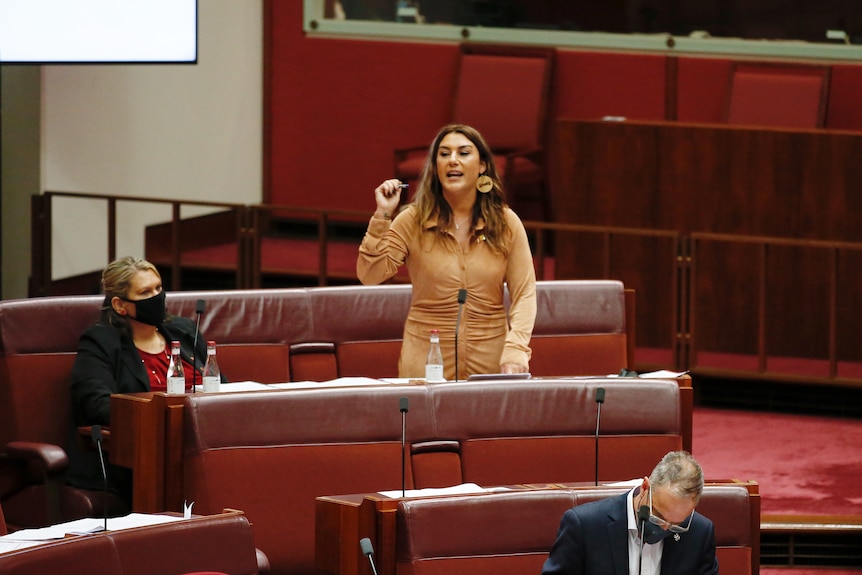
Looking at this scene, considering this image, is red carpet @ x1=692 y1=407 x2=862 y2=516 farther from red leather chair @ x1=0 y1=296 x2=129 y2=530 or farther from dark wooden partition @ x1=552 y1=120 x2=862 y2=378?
red leather chair @ x1=0 y1=296 x2=129 y2=530

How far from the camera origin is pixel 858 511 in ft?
16.3

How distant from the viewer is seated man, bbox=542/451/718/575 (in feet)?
10.7

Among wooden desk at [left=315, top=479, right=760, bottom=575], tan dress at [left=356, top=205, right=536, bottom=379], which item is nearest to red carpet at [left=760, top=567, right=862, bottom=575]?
tan dress at [left=356, top=205, right=536, bottom=379]

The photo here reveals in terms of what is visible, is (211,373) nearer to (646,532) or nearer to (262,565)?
(262,565)

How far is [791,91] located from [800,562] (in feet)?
10.8

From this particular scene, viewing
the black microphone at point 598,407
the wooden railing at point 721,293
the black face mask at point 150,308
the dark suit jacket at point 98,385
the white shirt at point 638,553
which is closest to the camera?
the white shirt at point 638,553

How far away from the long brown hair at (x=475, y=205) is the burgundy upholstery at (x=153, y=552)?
131 centimetres

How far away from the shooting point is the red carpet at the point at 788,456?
5.08 m

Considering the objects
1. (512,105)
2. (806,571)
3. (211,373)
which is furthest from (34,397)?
(512,105)

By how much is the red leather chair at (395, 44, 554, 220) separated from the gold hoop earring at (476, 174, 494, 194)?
3.47 metres

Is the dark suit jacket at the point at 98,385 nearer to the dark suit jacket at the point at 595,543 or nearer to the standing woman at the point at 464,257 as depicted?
the standing woman at the point at 464,257

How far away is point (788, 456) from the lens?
5.58m

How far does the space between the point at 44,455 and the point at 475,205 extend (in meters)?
1.37

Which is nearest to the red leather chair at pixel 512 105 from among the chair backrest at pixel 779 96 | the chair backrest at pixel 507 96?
the chair backrest at pixel 507 96
